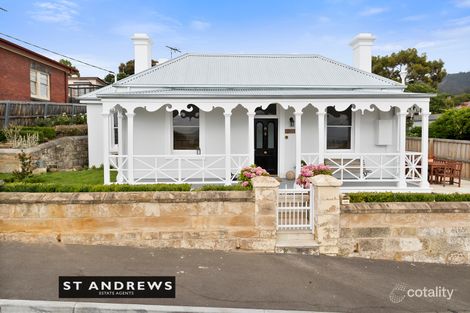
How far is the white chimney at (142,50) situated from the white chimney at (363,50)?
348 inches

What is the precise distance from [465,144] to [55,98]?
23.4m

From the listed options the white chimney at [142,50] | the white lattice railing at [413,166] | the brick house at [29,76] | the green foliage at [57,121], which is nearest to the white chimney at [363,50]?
the white lattice railing at [413,166]

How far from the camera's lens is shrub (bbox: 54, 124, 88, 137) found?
1752 centimetres

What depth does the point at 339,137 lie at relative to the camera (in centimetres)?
1391

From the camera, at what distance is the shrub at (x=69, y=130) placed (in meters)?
17.5

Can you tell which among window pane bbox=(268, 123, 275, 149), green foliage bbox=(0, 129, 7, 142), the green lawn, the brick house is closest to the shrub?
green foliage bbox=(0, 129, 7, 142)

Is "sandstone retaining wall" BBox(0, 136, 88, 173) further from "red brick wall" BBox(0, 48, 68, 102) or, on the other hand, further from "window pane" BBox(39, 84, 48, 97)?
"window pane" BBox(39, 84, 48, 97)

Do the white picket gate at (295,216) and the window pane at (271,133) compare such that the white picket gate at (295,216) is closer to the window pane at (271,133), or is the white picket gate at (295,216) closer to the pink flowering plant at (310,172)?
the pink flowering plant at (310,172)

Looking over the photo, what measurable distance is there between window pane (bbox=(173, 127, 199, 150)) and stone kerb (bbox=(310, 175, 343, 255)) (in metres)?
6.50

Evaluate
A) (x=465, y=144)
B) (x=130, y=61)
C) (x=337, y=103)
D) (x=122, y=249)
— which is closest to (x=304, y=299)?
(x=122, y=249)

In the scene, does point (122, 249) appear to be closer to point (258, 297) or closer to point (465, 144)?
point (258, 297)

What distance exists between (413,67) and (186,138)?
3884cm

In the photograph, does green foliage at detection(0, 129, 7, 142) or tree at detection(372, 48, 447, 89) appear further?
tree at detection(372, 48, 447, 89)

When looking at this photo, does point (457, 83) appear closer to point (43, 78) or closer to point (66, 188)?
point (43, 78)
